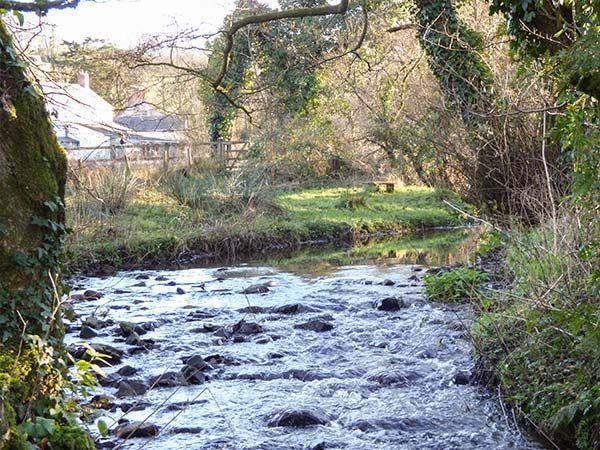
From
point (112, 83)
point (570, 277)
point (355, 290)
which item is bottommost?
point (355, 290)

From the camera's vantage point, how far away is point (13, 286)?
192 inches

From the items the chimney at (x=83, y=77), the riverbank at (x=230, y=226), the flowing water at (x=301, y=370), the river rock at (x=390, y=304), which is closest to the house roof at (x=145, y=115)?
the chimney at (x=83, y=77)

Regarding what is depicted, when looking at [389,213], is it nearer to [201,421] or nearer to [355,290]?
[355,290]

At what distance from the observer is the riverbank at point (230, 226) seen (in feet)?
A: 58.3

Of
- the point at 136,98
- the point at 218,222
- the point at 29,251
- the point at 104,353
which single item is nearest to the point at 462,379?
the point at 104,353

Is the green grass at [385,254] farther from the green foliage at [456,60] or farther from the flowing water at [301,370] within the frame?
the green foliage at [456,60]

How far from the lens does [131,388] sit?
768 centimetres

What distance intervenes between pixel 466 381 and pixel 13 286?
471cm

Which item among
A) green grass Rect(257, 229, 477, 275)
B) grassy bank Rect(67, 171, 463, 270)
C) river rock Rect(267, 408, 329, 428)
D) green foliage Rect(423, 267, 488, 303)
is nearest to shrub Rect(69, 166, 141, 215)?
grassy bank Rect(67, 171, 463, 270)

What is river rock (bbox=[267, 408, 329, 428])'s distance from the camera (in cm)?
685

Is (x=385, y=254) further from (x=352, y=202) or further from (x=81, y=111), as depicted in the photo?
(x=81, y=111)

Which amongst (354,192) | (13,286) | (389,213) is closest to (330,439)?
(13,286)

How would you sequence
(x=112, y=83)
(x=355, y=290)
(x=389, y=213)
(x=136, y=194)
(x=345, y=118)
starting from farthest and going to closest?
1. (x=345, y=118)
2. (x=389, y=213)
3. (x=136, y=194)
4. (x=355, y=290)
5. (x=112, y=83)

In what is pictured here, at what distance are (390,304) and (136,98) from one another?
4.79 metres
